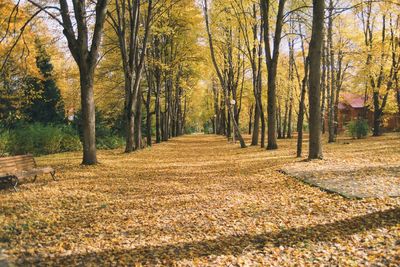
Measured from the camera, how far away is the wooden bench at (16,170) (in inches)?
324

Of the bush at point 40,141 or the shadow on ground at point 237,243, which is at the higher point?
the bush at point 40,141

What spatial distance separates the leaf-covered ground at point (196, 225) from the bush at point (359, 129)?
18114 millimetres

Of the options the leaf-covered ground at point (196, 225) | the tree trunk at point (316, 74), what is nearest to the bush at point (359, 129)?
the tree trunk at point (316, 74)

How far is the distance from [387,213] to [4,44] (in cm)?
1918

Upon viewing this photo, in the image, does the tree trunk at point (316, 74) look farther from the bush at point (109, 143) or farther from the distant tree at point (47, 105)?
the distant tree at point (47, 105)

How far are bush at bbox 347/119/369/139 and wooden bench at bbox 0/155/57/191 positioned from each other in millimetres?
21284

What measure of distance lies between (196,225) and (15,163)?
20.0ft

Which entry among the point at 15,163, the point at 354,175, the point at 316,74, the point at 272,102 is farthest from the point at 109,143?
the point at 354,175

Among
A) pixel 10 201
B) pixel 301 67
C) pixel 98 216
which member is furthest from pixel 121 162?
pixel 301 67

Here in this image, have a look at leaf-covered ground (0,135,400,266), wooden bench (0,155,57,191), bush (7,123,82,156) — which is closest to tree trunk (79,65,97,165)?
wooden bench (0,155,57,191)

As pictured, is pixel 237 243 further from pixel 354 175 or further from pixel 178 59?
pixel 178 59

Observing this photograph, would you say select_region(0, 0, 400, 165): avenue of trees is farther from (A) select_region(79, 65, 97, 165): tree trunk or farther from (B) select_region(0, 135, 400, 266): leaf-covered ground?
(B) select_region(0, 135, 400, 266): leaf-covered ground

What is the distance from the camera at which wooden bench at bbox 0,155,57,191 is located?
823 centimetres

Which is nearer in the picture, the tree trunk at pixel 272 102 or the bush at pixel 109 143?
the tree trunk at pixel 272 102
